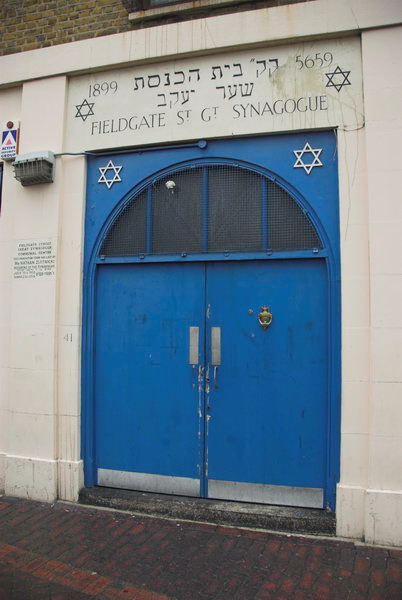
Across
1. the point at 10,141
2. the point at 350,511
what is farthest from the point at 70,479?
the point at 10,141

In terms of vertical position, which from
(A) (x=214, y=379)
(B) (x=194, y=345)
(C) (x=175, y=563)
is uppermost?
(B) (x=194, y=345)

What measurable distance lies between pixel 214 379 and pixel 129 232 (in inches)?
67.3

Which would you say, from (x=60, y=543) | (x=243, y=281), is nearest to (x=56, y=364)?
(x=60, y=543)

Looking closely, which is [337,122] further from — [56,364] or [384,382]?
[56,364]

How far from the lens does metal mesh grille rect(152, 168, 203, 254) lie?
4.34 metres

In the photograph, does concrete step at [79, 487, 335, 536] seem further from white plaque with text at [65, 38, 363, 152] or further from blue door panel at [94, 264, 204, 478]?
white plaque with text at [65, 38, 363, 152]

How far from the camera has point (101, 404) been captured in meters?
4.50

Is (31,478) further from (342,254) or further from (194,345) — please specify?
(342,254)

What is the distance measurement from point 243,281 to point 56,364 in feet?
6.81

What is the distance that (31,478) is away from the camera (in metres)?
4.46

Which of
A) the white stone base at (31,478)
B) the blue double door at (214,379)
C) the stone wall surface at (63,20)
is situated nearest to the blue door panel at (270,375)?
the blue double door at (214,379)

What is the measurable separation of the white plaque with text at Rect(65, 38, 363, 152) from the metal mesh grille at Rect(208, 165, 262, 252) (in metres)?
0.40

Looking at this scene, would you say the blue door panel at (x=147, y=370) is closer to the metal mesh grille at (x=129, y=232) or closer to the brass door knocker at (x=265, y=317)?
the metal mesh grille at (x=129, y=232)

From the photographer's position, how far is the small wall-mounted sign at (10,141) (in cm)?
484
